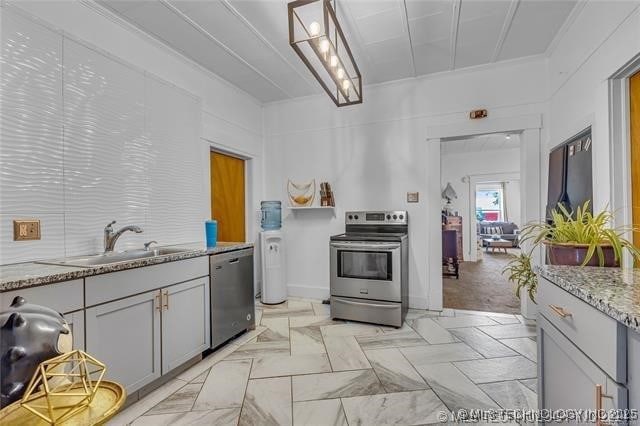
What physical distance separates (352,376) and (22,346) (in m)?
2.00

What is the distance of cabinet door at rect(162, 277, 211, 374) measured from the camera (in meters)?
2.00

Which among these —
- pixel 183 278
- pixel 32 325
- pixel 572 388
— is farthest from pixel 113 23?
pixel 572 388

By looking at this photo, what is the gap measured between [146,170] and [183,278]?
1053 millimetres

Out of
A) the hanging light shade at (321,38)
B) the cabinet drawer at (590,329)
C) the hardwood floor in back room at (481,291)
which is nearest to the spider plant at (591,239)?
the cabinet drawer at (590,329)

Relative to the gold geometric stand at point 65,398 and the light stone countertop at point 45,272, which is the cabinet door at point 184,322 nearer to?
the light stone countertop at point 45,272

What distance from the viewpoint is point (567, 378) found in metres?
1.06

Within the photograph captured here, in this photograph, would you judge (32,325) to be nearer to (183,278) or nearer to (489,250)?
(183,278)

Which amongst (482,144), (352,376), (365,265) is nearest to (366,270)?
(365,265)

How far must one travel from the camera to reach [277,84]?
143 inches

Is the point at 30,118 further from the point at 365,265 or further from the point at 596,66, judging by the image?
the point at 596,66

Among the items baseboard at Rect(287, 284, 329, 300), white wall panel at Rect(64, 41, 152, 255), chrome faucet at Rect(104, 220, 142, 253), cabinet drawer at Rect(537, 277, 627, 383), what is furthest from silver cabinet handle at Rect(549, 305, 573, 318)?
baseboard at Rect(287, 284, 329, 300)

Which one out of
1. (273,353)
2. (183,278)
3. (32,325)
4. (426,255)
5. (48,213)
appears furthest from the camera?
(426,255)

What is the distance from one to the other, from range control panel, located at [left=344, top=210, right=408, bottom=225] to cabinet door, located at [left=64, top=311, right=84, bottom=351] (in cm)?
278

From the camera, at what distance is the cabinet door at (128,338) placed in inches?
62.8
